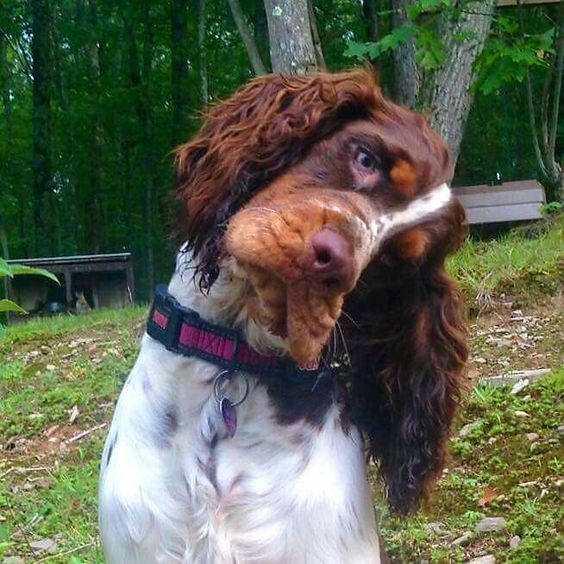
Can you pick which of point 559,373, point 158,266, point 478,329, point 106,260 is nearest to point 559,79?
point 478,329

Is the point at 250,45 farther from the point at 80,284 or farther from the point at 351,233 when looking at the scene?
the point at 351,233

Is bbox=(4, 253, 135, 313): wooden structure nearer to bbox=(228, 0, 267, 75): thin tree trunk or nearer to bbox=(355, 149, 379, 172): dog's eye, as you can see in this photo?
bbox=(228, 0, 267, 75): thin tree trunk

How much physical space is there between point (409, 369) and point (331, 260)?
676mm

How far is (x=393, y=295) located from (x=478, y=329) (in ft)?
10.1

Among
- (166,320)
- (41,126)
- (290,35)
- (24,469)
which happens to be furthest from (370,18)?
(166,320)

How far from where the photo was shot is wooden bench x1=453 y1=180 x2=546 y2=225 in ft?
27.7

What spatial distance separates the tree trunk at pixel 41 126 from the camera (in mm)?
18031

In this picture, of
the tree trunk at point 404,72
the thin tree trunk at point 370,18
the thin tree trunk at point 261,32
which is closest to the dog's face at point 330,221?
the tree trunk at point 404,72

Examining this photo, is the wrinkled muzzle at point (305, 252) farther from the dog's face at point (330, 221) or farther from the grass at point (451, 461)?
the grass at point (451, 461)

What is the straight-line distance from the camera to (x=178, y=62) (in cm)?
1831

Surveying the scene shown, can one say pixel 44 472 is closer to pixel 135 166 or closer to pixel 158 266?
pixel 158 266

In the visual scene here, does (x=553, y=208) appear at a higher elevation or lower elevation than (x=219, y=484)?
lower

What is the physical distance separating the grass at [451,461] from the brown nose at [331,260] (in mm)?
1106

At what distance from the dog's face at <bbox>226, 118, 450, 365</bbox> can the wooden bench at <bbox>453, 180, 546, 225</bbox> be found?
6.34 m
